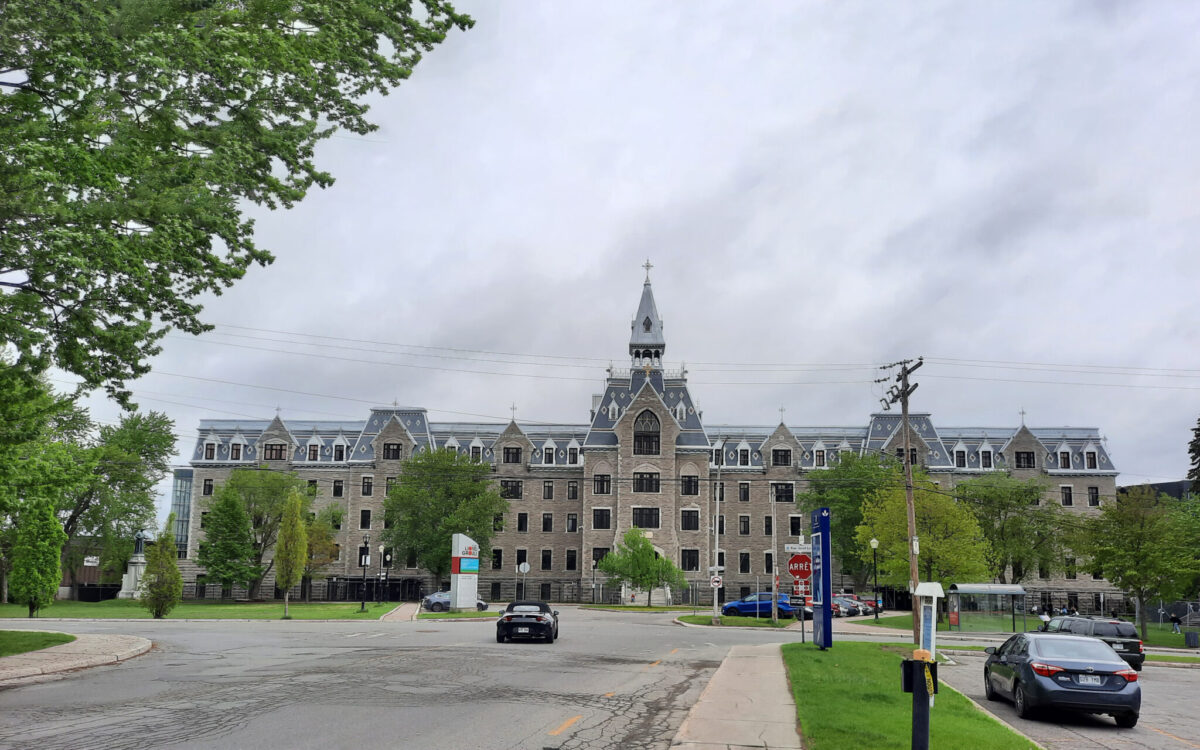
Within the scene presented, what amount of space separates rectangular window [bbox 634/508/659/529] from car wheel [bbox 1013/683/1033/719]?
180 ft

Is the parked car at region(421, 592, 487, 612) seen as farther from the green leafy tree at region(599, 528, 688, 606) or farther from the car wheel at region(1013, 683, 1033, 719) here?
the car wheel at region(1013, 683, 1033, 719)

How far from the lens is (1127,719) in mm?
14141

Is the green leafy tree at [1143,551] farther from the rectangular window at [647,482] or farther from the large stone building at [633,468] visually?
the rectangular window at [647,482]

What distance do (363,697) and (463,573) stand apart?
38362 mm

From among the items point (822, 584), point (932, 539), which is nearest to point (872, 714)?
point (822, 584)

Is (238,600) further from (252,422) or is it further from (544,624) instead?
(544,624)

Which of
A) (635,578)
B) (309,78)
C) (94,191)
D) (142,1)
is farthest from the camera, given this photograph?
(635,578)

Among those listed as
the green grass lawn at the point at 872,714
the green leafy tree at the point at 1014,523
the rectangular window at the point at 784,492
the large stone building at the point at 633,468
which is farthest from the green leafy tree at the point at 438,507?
the green grass lawn at the point at 872,714

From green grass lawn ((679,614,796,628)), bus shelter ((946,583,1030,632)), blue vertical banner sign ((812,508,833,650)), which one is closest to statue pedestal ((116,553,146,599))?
green grass lawn ((679,614,796,628))

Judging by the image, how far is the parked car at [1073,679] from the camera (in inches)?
548

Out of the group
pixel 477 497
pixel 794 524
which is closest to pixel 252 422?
pixel 477 497

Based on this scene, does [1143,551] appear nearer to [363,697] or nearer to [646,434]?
[646,434]

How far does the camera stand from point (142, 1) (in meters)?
11.3

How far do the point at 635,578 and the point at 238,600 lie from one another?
32.0 metres
